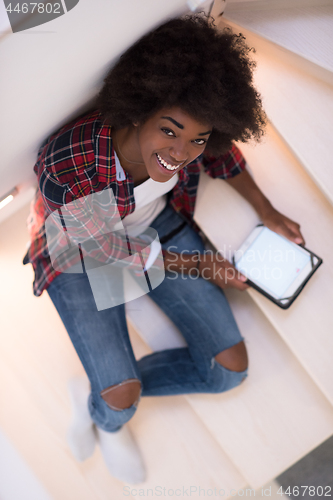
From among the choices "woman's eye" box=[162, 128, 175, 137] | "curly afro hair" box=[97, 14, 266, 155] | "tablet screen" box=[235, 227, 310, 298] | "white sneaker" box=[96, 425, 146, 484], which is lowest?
"white sneaker" box=[96, 425, 146, 484]

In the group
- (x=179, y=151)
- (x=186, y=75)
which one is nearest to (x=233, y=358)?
(x=179, y=151)

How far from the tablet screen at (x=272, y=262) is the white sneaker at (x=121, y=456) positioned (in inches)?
29.4

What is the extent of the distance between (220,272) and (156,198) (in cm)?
31

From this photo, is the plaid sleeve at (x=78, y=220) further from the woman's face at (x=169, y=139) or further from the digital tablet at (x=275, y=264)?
the digital tablet at (x=275, y=264)

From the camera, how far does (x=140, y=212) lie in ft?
3.48

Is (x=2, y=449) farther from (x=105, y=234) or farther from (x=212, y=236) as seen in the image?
(x=212, y=236)

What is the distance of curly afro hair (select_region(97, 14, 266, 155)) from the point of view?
685 mm

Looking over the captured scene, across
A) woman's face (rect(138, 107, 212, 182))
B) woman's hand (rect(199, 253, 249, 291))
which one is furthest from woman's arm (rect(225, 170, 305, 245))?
woman's face (rect(138, 107, 212, 182))

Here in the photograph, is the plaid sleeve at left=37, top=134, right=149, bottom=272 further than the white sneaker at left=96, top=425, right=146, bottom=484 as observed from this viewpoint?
No

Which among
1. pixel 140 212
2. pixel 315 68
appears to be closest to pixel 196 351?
pixel 140 212

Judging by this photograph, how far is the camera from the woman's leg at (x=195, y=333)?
1102mm
